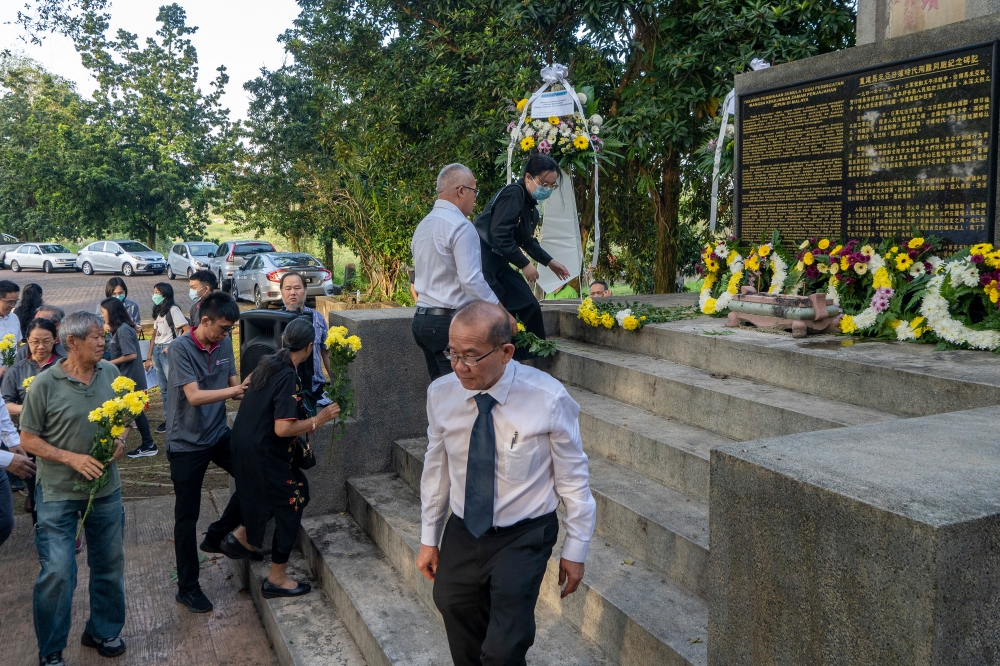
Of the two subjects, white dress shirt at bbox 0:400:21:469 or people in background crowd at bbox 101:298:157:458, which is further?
people in background crowd at bbox 101:298:157:458

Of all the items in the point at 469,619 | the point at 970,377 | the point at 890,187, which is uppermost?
the point at 890,187

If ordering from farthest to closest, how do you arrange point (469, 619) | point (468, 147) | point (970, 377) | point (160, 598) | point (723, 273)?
point (468, 147)
point (723, 273)
point (160, 598)
point (970, 377)
point (469, 619)

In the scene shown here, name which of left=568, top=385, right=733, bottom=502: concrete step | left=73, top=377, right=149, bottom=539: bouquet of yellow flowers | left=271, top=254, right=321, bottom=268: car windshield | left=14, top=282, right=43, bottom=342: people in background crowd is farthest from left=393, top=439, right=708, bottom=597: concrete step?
left=271, top=254, right=321, bottom=268: car windshield

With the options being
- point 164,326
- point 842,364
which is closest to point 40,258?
point 164,326

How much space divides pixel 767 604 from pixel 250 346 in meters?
4.40

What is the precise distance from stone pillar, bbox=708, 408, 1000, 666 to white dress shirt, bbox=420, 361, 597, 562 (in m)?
0.55

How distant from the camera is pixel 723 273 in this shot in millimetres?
7109

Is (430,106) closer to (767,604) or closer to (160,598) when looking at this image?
(160,598)

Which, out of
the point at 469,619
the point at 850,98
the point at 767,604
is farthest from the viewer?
the point at 850,98

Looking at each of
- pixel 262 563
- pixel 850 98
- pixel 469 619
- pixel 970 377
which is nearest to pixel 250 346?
pixel 262 563

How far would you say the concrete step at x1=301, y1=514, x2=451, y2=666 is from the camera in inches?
153

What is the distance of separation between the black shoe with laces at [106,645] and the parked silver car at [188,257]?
84.4 feet

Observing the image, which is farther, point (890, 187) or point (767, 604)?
point (890, 187)

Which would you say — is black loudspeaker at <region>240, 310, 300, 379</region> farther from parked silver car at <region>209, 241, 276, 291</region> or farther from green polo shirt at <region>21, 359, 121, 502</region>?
parked silver car at <region>209, 241, 276, 291</region>
